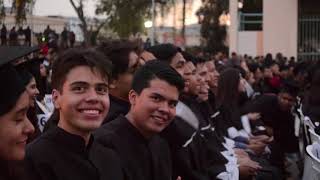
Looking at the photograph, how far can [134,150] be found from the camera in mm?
3713

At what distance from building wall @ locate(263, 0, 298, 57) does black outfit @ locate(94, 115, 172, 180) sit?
23903mm

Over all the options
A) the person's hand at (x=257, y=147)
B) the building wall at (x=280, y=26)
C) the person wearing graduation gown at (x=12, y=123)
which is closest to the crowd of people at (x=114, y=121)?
the person wearing graduation gown at (x=12, y=123)

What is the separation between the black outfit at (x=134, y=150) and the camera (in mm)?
3643

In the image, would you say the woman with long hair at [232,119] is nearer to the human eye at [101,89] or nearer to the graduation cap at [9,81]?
the human eye at [101,89]

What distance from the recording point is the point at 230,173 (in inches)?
203

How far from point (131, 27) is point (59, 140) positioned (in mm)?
43733

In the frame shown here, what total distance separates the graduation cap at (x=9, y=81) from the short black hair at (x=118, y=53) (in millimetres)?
1668

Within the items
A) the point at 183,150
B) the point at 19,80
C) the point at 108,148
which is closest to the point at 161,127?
the point at 108,148

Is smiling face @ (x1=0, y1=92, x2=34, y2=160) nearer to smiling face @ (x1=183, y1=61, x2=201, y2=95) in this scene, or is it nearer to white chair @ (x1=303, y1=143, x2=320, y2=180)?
smiling face @ (x1=183, y1=61, x2=201, y2=95)

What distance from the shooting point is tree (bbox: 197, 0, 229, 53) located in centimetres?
4248

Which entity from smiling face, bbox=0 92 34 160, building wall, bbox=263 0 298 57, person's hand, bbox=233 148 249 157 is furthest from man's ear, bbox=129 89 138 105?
building wall, bbox=263 0 298 57

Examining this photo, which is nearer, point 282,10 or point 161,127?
point 161,127

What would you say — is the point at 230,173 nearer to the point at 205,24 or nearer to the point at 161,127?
the point at 161,127

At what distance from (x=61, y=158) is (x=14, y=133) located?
529mm
